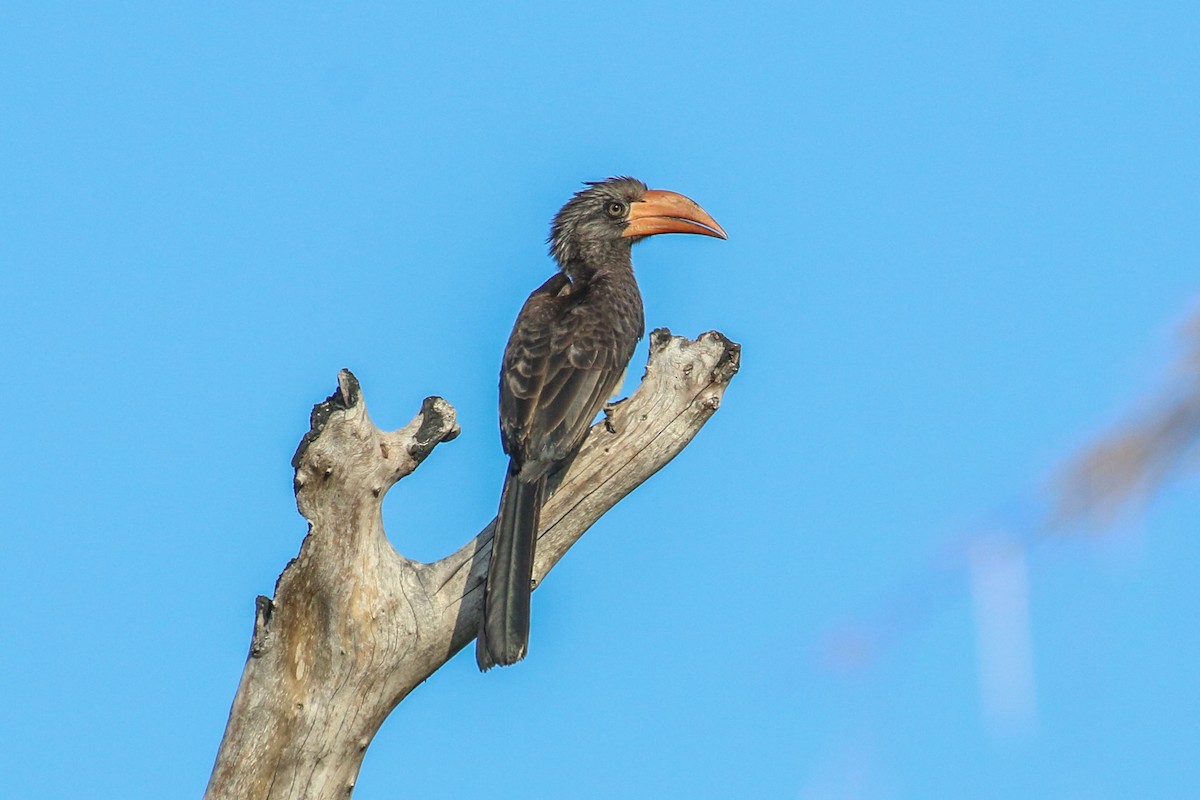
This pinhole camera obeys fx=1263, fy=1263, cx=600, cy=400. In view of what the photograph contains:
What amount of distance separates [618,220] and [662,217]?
0.25 meters

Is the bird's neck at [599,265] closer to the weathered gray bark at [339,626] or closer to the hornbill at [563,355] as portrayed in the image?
the hornbill at [563,355]

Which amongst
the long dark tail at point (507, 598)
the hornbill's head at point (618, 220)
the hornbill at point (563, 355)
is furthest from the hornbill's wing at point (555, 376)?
the hornbill's head at point (618, 220)

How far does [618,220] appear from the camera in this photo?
7.01 m

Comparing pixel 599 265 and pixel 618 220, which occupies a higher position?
pixel 618 220

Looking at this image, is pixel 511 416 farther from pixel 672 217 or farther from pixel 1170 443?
pixel 1170 443

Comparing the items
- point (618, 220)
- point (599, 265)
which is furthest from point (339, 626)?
point (618, 220)

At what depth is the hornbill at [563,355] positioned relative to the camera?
4.35 meters

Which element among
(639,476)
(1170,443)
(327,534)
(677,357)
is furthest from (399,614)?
(1170,443)

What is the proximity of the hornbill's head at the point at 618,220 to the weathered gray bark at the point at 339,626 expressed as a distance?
9.06 feet

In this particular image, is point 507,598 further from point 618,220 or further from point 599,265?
point 618,220

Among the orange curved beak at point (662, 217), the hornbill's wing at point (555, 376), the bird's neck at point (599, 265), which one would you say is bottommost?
the hornbill's wing at point (555, 376)

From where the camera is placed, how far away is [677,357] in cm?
493

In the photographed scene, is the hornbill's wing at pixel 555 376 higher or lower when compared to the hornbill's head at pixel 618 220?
lower

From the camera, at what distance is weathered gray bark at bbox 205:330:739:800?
13.6 feet
